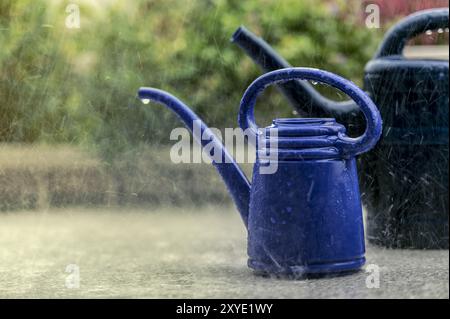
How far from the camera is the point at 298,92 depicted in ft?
7.62

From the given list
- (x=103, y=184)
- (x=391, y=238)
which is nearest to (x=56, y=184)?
(x=103, y=184)

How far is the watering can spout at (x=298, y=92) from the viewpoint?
7.49 feet

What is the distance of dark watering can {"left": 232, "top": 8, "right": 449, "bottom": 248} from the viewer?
219 cm

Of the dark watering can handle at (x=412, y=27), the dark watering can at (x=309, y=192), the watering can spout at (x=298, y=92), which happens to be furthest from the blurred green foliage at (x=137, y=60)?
the dark watering can at (x=309, y=192)

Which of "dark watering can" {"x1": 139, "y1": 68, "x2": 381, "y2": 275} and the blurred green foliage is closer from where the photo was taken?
"dark watering can" {"x1": 139, "y1": 68, "x2": 381, "y2": 275}

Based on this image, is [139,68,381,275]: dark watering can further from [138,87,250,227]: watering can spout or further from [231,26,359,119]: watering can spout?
[231,26,359,119]: watering can spout

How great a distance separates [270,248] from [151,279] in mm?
295

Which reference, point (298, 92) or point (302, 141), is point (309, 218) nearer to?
point (302, 141)

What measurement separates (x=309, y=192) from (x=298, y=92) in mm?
535

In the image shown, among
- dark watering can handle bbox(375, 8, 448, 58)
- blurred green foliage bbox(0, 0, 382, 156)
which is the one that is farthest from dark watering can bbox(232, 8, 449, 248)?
blurred green foliage bbox(0, 0, 382, 156)

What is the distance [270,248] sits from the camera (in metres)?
1.88

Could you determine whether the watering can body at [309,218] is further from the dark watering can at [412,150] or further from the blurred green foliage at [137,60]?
the blurred green foliage at [137,60]

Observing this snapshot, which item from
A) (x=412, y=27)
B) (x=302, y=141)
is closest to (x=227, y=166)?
(x=302, y=141)

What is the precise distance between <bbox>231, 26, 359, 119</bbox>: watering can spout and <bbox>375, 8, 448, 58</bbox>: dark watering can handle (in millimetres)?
175
